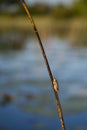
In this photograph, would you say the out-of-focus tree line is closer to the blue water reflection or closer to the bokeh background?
the bokeh background

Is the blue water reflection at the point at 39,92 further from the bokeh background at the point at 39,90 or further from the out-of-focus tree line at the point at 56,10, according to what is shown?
the out-of-focus tree line at the point at 56,10

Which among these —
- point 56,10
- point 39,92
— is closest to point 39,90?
point 39,92

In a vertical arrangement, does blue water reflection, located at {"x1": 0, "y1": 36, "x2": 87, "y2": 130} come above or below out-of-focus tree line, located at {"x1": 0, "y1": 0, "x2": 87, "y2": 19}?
below

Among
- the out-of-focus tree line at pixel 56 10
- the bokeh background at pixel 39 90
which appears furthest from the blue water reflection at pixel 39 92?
the out-of-focus tree line at pixel 56 10

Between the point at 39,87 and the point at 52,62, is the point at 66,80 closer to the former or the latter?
the point at 39,87

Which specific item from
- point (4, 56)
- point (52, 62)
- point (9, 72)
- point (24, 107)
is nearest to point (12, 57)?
point (4, 56)

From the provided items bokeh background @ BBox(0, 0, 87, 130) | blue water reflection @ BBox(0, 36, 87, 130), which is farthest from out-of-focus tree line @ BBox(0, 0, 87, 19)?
blue water reflection @ BBox(0, 36, 87, 130)
